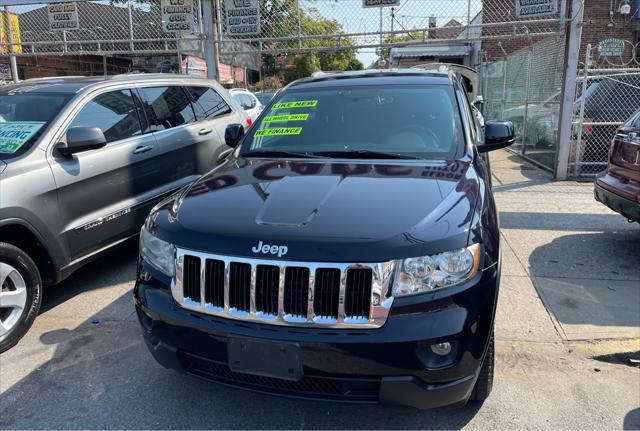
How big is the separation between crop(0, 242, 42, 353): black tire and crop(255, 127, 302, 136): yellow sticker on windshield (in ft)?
6.20

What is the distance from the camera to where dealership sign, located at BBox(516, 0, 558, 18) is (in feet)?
26.5

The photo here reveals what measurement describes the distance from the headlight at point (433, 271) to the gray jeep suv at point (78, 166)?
2478 millimetres

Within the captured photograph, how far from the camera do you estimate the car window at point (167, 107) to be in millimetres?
5197

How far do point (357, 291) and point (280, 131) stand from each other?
6.30 feet

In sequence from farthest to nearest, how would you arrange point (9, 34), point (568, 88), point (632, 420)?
point (9, 34)
point (568, 88)
point (632, 420)

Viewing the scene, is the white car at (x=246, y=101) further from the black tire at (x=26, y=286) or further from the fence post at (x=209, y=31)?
the black tire at (x=26, y=286)

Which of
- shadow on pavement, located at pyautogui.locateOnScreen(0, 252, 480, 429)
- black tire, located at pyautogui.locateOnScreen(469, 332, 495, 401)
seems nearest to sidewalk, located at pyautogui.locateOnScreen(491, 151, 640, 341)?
black tire, located at pyautogui.locateOnScreen(469, 332, 495, 401)

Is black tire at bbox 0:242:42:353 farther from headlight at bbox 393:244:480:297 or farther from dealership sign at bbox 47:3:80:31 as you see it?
dealership sign at bbox 47:3:80:31

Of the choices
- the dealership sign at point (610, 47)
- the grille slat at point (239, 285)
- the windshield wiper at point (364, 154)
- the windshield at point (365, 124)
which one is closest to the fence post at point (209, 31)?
the windshield at point (365, 124)

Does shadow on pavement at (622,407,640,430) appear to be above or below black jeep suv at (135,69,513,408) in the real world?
below

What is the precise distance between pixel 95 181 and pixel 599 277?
15.0ft

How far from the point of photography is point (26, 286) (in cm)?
362

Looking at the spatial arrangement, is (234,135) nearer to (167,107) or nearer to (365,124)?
(365,124)

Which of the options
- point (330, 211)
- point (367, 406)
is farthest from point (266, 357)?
point (367, 406)
